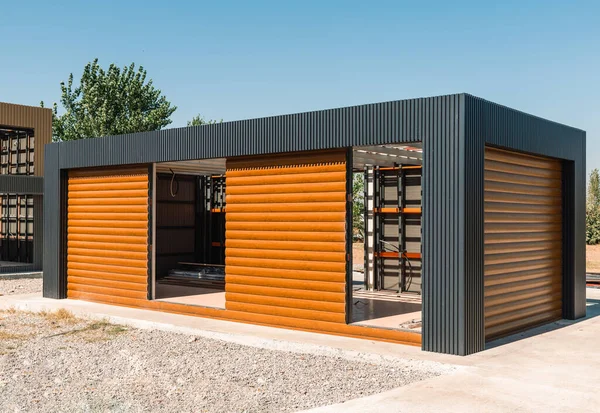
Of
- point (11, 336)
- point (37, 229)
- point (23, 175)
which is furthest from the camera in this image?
point (37, 229)

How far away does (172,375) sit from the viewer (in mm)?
8172

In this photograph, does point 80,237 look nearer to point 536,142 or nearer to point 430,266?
point 430,266

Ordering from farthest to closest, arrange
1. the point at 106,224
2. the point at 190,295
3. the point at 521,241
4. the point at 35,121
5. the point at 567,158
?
the point at 35,121 < the point at 190,295 < the point at 106,224 < the point at 567,158 < the point at 521,241

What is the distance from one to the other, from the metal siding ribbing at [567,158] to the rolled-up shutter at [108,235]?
23.1ft

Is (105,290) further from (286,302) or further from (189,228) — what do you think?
(189,228)

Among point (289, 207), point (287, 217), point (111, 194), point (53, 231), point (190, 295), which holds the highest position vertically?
point (111, 194)

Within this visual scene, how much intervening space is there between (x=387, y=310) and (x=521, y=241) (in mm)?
2802

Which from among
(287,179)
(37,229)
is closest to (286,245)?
(287,179)

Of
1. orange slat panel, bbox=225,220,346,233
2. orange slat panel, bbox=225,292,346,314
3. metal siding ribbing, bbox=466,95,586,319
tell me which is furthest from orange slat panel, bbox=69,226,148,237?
metal siding ribbing, bbox=466,95,586,319

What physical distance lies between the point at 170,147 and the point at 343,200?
13.3 feet

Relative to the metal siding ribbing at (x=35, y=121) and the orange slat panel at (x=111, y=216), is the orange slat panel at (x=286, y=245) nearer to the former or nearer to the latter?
the orange slat panel at (x=111, y=216)

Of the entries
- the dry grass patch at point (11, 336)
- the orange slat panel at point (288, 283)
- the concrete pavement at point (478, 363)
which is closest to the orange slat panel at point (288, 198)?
the orange slat panel at point (288, 283)

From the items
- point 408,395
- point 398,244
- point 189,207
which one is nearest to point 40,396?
point 408,395

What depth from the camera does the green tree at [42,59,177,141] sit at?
42.1 meters
